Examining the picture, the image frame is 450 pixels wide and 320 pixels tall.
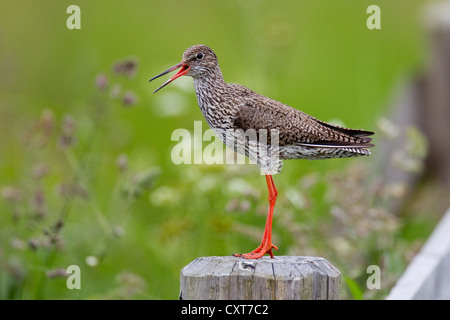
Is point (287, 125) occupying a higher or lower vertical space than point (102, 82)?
lower

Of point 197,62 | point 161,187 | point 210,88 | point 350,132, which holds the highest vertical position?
point 197,62

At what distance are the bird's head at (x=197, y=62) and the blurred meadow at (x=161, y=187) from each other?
0.64 metres

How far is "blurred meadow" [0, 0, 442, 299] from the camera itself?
4.25 meters

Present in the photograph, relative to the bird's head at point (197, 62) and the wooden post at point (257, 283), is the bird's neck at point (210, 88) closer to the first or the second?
the bird's head at point (197, 62)

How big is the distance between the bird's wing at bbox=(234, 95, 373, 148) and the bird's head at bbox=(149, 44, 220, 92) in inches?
9.5


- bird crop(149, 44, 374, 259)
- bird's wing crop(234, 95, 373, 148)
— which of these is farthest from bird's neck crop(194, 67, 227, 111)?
bird's wing crop(234, 95, 373, 148)

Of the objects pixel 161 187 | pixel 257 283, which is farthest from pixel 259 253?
pixel 161 187


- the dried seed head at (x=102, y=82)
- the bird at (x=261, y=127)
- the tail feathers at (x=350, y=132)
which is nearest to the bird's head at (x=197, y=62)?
the bird at (x=261, y=127)

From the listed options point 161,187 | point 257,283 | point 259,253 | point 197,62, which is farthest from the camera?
point 161,187

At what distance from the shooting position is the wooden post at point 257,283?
8.36 ft

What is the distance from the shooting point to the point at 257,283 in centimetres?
256

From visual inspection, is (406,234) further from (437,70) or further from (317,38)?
(317,38)

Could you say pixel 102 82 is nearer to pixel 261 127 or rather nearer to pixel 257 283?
pixel 261 127

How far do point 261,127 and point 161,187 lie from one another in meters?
2.62
